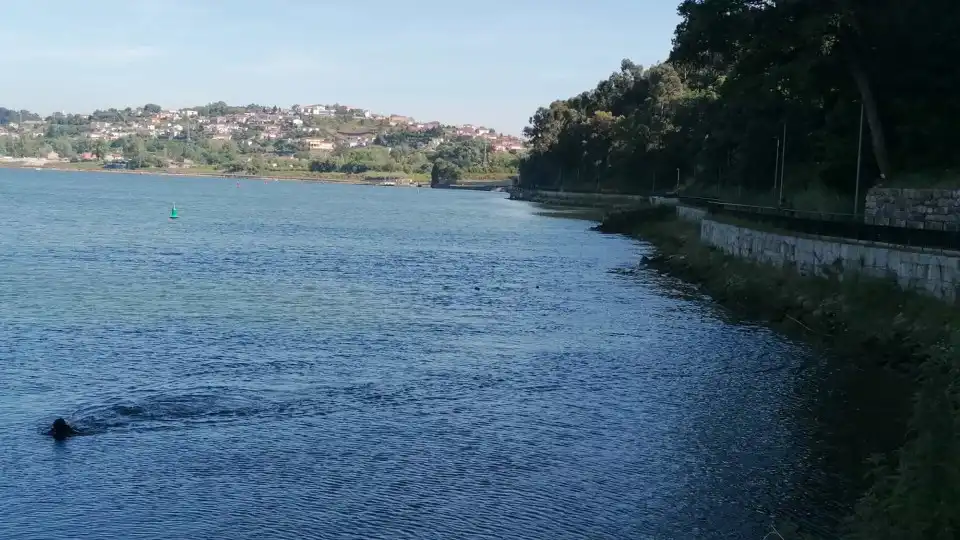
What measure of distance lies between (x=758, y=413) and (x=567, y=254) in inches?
1729

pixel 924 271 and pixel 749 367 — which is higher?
pixel 924 271

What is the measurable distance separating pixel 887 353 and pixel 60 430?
1909 centimetres

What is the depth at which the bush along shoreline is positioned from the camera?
1091 centimetres

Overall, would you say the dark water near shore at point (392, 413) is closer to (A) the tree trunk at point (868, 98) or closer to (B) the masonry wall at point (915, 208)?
(B) the masonry wall at point (915, 208)

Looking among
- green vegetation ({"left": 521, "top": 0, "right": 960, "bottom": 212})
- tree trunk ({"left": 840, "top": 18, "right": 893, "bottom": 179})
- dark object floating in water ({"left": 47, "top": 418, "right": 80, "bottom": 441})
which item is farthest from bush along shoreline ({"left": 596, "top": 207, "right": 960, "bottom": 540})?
dark object floating in water ({"left": 47, "top": 418, "right": 80, "bottom": 441})

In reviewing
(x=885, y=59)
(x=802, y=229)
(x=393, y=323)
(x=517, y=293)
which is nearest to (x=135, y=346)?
(x=393, y=323)

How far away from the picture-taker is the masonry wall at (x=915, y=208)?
36250 millimetres

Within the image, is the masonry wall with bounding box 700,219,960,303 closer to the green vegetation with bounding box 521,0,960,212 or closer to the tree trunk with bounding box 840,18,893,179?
the green vegetation with bounding box 521,0,960,212

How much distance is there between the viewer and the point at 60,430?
18.5m

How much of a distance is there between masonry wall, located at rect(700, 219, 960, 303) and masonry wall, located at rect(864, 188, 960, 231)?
132 inches

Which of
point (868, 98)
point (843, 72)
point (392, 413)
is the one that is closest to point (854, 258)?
point (868, 98)

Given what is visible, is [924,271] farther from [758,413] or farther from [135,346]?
[135,346]

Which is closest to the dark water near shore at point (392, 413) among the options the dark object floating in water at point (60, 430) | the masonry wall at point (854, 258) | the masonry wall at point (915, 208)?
the dark object floating in water at point (60, 430)

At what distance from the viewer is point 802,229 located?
39.8 meters
